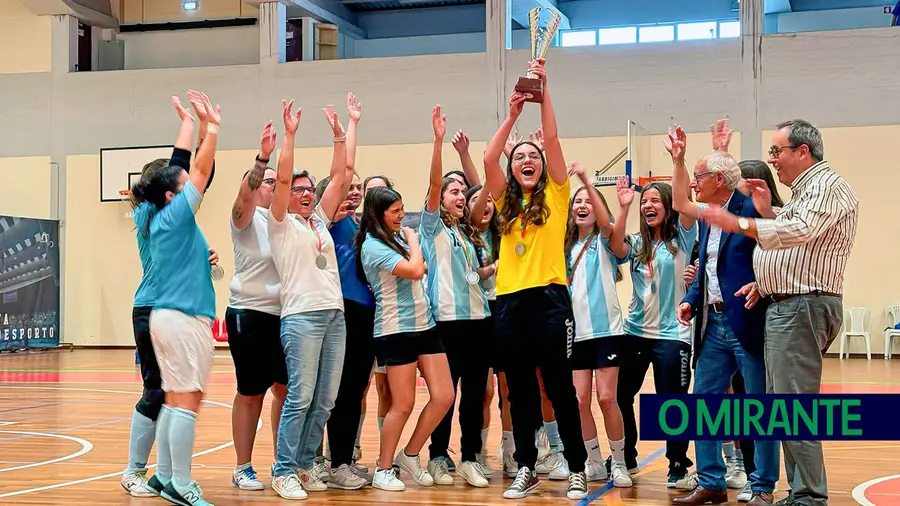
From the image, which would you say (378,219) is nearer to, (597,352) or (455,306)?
(455,306)

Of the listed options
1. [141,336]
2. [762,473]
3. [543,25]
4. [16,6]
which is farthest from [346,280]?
[16,6]

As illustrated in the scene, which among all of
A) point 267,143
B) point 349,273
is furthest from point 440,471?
point 267,143

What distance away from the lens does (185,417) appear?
437 cm

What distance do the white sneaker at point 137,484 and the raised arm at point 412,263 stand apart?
1658 mm

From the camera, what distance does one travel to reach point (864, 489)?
512 centimetres

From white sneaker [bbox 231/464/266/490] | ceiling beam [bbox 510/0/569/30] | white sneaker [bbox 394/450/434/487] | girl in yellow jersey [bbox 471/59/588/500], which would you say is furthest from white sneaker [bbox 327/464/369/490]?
ceiling beam [bbox 510/0/569/30]

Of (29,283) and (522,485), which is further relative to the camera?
(29,283)

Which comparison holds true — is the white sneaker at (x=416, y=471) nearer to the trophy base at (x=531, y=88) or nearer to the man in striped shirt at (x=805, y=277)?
the man in striped shirt at (x=805, y=277)

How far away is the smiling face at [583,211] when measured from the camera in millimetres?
5590

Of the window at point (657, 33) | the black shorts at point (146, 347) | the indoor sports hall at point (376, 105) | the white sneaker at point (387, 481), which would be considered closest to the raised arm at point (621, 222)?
the white sneaker at point (387, 481)

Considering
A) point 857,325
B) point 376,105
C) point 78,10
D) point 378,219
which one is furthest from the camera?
point 78,10

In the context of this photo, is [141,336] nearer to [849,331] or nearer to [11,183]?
[849,331]

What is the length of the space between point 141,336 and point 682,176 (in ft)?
9.00

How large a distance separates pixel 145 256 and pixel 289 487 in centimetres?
136
